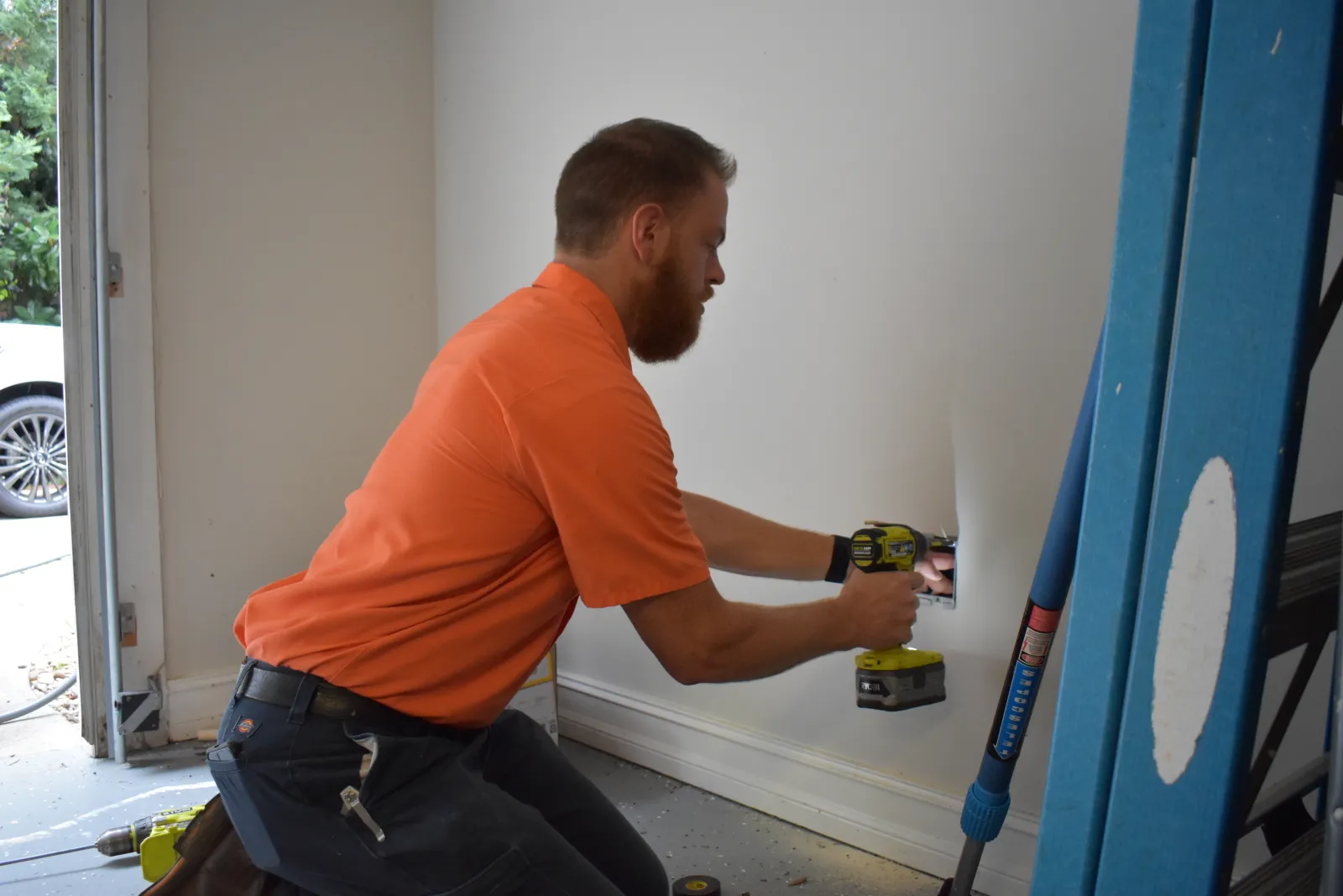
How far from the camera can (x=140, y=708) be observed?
2717mm

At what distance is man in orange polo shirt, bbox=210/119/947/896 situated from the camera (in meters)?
1.18

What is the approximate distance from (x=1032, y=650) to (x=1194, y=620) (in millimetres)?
792

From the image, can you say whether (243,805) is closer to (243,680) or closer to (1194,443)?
(243,680)

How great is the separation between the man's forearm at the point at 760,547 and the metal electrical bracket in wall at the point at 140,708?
199 cm

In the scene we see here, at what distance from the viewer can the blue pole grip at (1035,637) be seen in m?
1.23

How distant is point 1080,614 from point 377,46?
10.5 ft

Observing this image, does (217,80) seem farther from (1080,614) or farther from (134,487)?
(1080,614)

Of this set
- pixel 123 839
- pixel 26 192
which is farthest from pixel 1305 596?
pixel 26 192

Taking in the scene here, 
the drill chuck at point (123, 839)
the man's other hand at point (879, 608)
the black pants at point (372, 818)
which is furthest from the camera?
the drill chuck at point (123, 839)

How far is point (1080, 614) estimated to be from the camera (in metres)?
0.66

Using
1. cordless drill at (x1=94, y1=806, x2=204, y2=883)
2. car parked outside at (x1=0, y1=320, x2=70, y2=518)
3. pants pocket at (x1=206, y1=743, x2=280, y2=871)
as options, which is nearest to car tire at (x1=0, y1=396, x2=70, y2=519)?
car parked outside at (x1=0, y1=320, x2=70, y2=518)

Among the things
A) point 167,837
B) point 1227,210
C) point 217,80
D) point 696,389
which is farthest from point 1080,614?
point 217,80

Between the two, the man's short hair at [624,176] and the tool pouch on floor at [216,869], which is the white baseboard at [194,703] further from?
the man's short hair at [624,176]

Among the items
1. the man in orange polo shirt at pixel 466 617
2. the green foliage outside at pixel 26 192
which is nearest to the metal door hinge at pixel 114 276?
the man in orange polo shirt at pixel 466 617
